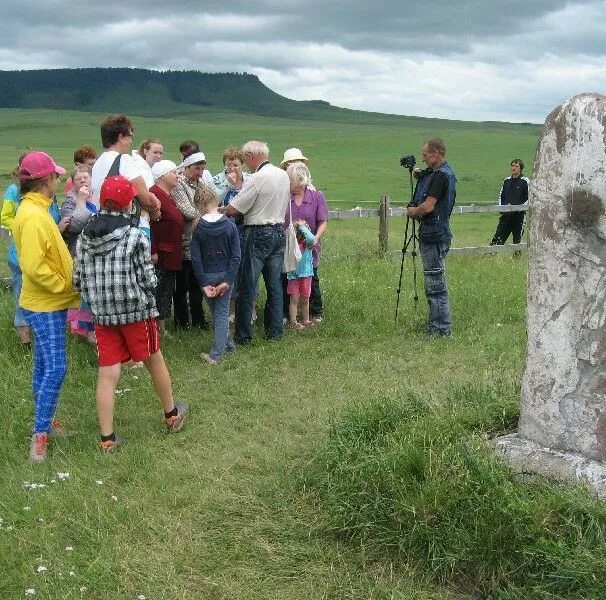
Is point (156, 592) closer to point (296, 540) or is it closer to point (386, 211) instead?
point (296, 540)

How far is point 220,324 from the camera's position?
7.61 m

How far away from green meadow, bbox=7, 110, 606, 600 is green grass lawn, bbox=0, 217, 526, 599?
0.01 meters

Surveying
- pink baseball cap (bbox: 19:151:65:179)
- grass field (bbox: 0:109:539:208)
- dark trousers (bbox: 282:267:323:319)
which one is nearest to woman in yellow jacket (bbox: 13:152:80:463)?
pink baseball cap (bbox: 19:151:65:179)

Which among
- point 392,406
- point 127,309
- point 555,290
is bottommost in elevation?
point 392,406

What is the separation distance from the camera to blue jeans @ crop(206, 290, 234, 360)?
7551 mm

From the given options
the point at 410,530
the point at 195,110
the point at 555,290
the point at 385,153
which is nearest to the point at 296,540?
the point at 410,530

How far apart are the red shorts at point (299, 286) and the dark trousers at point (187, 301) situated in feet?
3.28

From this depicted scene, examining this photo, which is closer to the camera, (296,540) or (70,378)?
(296,540)

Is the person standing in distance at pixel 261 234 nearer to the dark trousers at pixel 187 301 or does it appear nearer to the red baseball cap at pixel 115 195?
the dark trousers at pixel 187 301

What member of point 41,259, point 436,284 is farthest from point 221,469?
point 436,284

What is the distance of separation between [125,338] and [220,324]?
Result: 2.15 m

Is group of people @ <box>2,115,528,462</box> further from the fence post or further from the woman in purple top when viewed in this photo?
the fence post

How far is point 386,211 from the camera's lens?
42.6 feet

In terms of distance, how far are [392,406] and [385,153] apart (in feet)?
211
